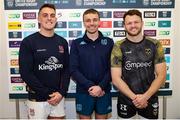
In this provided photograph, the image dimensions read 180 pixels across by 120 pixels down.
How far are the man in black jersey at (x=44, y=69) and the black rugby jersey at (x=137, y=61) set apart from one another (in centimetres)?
52

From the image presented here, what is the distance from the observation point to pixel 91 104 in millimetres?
2580

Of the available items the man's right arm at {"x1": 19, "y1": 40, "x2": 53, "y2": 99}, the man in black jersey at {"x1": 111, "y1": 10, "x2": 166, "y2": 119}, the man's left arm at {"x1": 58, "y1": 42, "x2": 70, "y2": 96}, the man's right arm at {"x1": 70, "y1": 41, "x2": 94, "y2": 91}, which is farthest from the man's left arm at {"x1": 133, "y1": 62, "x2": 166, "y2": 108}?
the man's right arm at {"x1": 19, "y1": 40, "x2": 53, "y2": 99}

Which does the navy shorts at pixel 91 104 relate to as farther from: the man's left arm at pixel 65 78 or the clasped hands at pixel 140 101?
the clasped hands at pixel 140 101

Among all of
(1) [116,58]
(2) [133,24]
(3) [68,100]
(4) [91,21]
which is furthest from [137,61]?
(3) [68,100]

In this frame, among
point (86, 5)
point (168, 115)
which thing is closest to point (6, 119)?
point (86, 5)

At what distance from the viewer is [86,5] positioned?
2.96 m

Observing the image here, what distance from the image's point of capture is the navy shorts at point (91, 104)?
2576mm

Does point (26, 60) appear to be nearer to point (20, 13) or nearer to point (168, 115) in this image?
point (20, 13)

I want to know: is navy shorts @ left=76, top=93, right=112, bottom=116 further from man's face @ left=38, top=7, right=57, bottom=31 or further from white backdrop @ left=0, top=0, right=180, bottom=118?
man's face @ left=38, top=7, right=57, bottom=31

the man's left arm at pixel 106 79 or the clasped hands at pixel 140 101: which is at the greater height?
the man's left arm at pixel 106 79

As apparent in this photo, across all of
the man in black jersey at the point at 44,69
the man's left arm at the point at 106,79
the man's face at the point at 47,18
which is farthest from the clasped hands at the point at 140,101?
the man's face at the point at 47,18

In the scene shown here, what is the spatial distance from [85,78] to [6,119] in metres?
1.23

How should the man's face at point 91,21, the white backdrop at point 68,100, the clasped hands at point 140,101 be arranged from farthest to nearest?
the white backdrop at point 68,100 < the man's face at point 91,21 < the clasped hands at point 140,101

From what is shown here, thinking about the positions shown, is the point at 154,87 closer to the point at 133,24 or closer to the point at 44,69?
the point at 133,24
